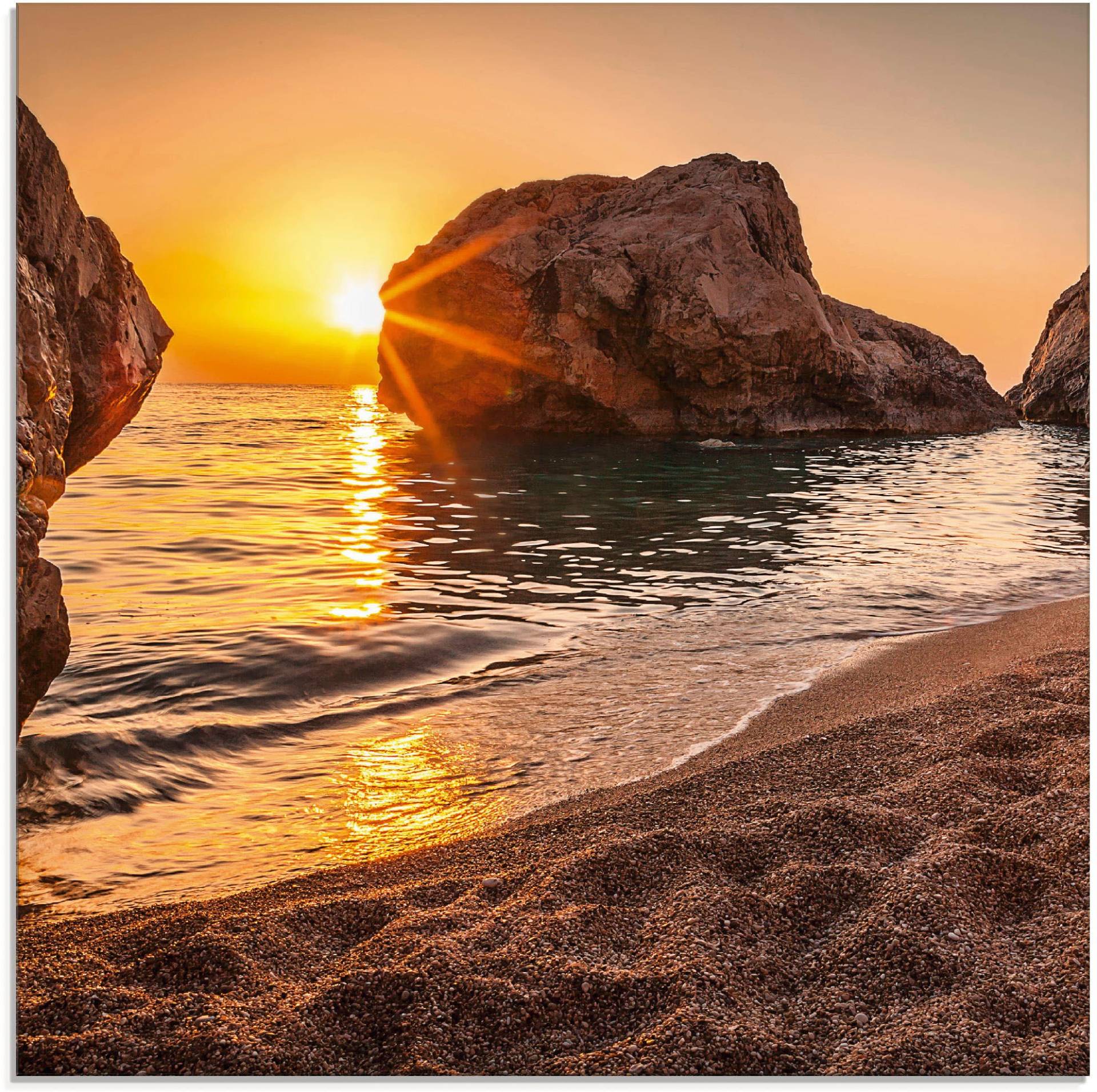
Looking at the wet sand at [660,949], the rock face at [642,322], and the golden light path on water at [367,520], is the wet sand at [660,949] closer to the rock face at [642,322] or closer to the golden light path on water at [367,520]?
the golden light path on water at [367,520]

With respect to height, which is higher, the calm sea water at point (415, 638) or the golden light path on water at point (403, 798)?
the calm sea water at point (415, 638)

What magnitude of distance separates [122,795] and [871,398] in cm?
3734

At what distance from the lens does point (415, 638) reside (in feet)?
23.3

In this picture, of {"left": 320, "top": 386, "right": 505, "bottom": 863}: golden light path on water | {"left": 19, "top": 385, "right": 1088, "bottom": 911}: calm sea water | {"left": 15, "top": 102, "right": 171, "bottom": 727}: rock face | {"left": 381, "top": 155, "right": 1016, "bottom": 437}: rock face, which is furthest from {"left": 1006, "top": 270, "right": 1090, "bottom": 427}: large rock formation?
{"left": 15, "top": 102, "right": 171, "bottom": 727}: rock face

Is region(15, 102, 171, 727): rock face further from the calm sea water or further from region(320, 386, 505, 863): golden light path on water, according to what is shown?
region(320, 386, 505, 863): golden light path on water

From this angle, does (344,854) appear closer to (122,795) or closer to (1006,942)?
(122,795)

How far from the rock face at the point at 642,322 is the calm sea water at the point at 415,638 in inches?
659

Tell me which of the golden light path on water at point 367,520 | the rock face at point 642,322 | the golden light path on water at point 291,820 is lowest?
the golden light path on water at point 291,820

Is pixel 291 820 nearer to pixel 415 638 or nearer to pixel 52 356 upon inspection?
pixel 52 356

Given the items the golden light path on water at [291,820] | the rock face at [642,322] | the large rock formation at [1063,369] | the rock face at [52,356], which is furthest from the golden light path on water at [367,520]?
the large rock formation at [1063,369]

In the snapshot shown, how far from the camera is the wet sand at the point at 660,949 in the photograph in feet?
6.81

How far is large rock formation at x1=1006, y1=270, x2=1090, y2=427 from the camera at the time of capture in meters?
44.7

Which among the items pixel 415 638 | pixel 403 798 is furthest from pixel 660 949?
pixel 415 638

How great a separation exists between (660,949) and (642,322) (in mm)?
32829
